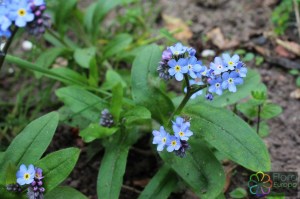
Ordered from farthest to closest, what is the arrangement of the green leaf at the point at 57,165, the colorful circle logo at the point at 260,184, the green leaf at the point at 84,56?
1. the green leaf at the point at 84,56
2. the colorful circle logo at the point at 260,184
3. the green leaf at the point at 57,165

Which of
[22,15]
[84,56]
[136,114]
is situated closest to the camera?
[22,15]

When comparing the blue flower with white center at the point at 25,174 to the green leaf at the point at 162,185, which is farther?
the green leaf at the point at 162,185

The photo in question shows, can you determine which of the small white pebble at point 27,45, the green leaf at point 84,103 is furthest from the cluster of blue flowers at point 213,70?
the small white pebble at point 27,45

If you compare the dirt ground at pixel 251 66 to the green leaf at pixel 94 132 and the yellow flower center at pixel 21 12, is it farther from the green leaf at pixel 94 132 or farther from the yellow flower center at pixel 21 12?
the yellow flower center at pixel 21 12

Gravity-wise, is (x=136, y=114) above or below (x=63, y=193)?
above

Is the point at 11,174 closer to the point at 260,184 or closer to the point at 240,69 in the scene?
the point at 240,69

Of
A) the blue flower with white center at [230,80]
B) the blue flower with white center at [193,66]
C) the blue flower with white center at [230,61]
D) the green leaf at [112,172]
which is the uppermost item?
the blue flower with white center at [193,66]

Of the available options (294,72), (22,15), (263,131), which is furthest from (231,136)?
(294,72)
